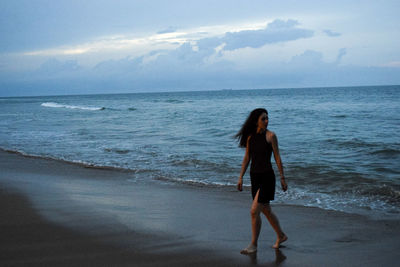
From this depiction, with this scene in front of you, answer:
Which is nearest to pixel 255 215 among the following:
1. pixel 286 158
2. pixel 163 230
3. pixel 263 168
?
pixel 263 168

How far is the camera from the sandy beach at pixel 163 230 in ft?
13.8

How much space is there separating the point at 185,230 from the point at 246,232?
2.71 ft

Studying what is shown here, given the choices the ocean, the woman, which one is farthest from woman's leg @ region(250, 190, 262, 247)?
the ocean

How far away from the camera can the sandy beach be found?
4211 mm

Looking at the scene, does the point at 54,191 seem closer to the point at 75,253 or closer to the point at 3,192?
the point at 3,192

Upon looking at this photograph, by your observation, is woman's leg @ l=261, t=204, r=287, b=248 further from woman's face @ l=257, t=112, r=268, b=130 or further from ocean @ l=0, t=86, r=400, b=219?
ocean @ l=0, t=86, r=400, b=219

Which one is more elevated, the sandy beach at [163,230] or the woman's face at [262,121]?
the woman's face at [262,121]

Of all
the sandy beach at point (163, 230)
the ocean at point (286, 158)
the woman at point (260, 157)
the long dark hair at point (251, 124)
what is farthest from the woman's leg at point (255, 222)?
the ocean at point (286, 158)

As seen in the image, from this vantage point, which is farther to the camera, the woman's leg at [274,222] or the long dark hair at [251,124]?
the woman's leg at [274,222]

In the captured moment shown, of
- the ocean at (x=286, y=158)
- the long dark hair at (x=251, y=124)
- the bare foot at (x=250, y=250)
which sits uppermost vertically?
the long dark hair at (x=251, y=124)

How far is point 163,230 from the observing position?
516 cm

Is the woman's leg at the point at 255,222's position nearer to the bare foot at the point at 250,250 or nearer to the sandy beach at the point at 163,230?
the bare foot at the point at 250,250

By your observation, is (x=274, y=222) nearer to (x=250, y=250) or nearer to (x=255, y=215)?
(x=255, y=215)

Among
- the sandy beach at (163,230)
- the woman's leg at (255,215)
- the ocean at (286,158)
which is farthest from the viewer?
the ocean at (286,158)
